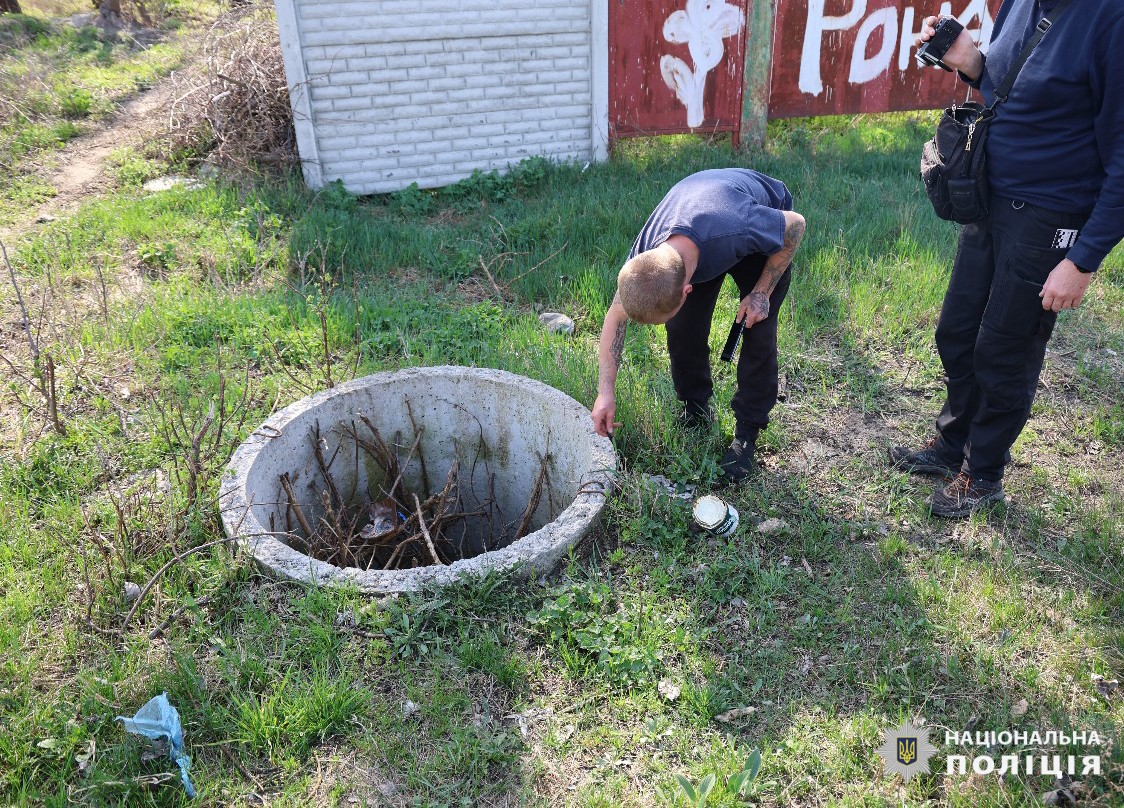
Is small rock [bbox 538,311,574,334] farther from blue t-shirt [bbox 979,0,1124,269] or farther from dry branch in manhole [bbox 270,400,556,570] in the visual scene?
blue t-shirt [bbox 979,0,1124,269]

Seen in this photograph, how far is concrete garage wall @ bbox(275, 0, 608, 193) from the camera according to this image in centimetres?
629

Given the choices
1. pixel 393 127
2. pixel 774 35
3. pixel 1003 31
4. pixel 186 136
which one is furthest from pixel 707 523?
pixel 186 136

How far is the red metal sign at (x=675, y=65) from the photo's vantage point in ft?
22.3

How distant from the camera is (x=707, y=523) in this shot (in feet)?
10.9

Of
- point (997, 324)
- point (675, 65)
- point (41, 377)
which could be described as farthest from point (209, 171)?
point (997, 324)

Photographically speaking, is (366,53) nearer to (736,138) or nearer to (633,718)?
(736,138)

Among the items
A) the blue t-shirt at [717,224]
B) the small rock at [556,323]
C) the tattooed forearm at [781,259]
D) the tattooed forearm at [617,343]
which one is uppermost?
the blue t-shirt at [717,224]

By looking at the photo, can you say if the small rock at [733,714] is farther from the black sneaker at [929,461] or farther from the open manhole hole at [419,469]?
the black sneaker at [929,461]

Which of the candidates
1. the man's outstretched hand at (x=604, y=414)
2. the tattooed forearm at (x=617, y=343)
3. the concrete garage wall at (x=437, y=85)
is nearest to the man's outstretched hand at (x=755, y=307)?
the tattooed forearm at (x=617, y=343)

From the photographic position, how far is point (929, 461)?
151 inches

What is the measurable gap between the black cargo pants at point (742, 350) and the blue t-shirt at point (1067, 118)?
0.97m

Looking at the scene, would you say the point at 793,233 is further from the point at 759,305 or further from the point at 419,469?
the point at 419,469

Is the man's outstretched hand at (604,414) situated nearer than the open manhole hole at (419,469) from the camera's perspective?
Yes

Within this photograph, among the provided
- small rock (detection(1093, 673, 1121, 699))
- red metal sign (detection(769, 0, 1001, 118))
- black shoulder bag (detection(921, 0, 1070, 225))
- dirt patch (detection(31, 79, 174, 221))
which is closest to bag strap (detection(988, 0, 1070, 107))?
black shoulder bag (detection(921, 0, 1070, 225))
